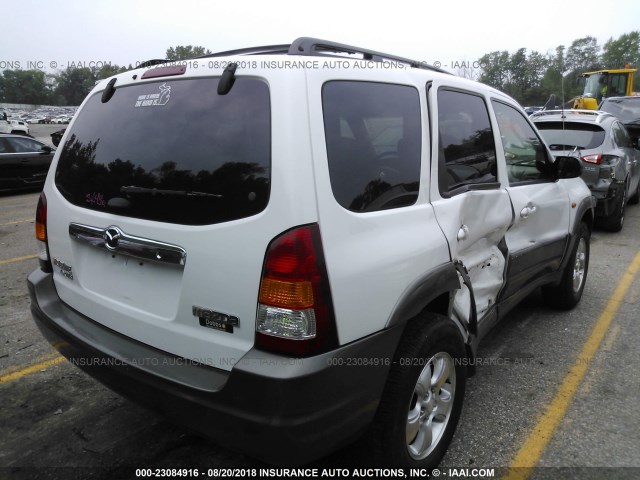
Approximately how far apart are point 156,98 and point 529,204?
244 centimetres

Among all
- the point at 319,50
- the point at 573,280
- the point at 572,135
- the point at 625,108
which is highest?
the point at 319,50

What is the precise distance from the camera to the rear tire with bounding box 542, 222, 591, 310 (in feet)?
13.8

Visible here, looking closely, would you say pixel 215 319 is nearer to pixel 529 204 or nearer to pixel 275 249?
pixel 275 249

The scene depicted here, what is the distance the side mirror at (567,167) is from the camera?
360cm

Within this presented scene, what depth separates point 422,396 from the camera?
2.17 m

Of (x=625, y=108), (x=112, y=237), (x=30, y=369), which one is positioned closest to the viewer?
(x=112, y=237)

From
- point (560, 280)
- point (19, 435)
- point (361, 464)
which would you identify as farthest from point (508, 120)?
point (19, 435)

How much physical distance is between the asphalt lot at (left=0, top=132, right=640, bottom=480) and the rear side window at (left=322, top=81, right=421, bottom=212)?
1165 mm

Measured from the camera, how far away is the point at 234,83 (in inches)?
73.1

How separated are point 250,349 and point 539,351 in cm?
276

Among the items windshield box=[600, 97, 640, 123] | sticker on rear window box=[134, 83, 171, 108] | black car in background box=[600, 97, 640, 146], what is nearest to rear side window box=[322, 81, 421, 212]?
sticker on rear window box=[134, 83, 171, 108]

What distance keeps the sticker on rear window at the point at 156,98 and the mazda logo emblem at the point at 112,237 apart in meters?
0.56

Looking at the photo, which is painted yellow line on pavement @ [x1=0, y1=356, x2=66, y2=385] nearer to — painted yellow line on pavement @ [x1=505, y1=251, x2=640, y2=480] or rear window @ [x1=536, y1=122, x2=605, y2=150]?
painted yellow line on pavement @ [x1=505, y1=251, x2=640, y2=480]

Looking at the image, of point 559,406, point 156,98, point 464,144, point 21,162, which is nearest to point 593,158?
point 559,406
